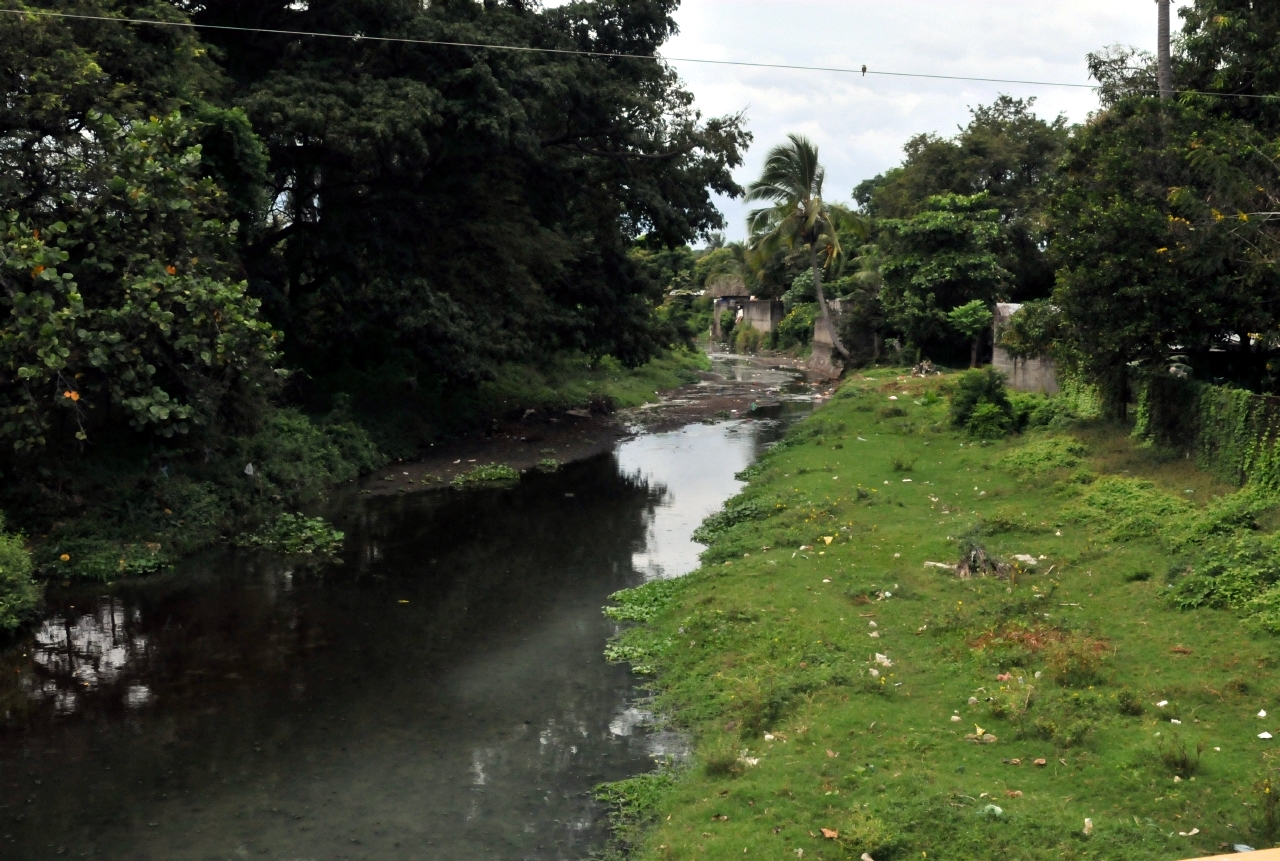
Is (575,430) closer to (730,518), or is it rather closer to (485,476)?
(485,476)

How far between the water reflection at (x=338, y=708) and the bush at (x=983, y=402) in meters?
7.16

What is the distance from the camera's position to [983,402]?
19969mm

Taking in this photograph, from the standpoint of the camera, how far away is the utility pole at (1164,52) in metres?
16.5

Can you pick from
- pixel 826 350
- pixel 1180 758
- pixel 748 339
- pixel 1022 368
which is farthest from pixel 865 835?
pixel 748 339

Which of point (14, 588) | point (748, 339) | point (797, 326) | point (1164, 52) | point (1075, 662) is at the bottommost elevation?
point (14, 588)

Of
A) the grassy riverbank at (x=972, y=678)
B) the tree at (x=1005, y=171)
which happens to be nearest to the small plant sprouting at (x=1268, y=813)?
the grassy riverbank at (x=972, y=678)

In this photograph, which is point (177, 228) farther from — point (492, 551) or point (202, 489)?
point (492, 551)

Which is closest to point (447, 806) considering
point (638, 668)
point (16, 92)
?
point (638, 668)

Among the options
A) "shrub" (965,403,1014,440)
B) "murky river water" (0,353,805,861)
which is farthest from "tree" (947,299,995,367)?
"murky river water" (0,353,805,861)

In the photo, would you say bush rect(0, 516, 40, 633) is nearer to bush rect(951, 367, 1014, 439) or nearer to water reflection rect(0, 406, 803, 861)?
water reflection rect(0, 406, 803, 861)

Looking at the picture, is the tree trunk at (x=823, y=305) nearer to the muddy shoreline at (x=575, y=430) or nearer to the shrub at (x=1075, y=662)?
the muddy shoreline at (x=575, y=430)

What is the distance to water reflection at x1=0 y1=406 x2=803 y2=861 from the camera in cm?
718

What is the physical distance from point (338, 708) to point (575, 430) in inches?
687

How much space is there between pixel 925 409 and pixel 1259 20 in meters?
10.1
